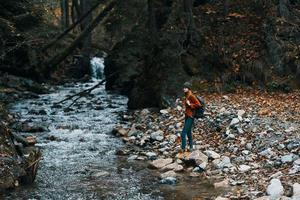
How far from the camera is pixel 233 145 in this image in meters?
13.1

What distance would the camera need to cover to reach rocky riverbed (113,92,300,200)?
408 inches

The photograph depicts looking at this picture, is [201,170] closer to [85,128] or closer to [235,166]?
[235,166]

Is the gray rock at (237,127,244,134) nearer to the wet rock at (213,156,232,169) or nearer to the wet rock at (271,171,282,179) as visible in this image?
the wet rock at (213,156,232,169)

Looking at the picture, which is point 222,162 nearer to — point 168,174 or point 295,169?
point 168,174

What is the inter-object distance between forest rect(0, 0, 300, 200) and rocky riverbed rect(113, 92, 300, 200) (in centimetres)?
4

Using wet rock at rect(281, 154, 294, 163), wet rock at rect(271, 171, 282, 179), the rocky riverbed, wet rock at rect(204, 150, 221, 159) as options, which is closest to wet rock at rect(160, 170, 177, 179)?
the rocky riverbed

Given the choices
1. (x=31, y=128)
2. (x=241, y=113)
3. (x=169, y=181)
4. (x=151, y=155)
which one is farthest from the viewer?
(x=31, y=128)

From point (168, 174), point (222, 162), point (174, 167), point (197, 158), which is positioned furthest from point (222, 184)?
point (174, 167)

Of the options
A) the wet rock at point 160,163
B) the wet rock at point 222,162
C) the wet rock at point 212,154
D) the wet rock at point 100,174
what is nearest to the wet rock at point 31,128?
the wet rock at point 100,174

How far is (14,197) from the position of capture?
1006 cm

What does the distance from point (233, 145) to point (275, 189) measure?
3.77 metres

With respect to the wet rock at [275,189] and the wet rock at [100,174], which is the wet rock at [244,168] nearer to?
the wet rock at [275,189]

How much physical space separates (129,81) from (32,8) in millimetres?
6790

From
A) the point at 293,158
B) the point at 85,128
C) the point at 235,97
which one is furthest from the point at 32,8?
the point at 293,158
